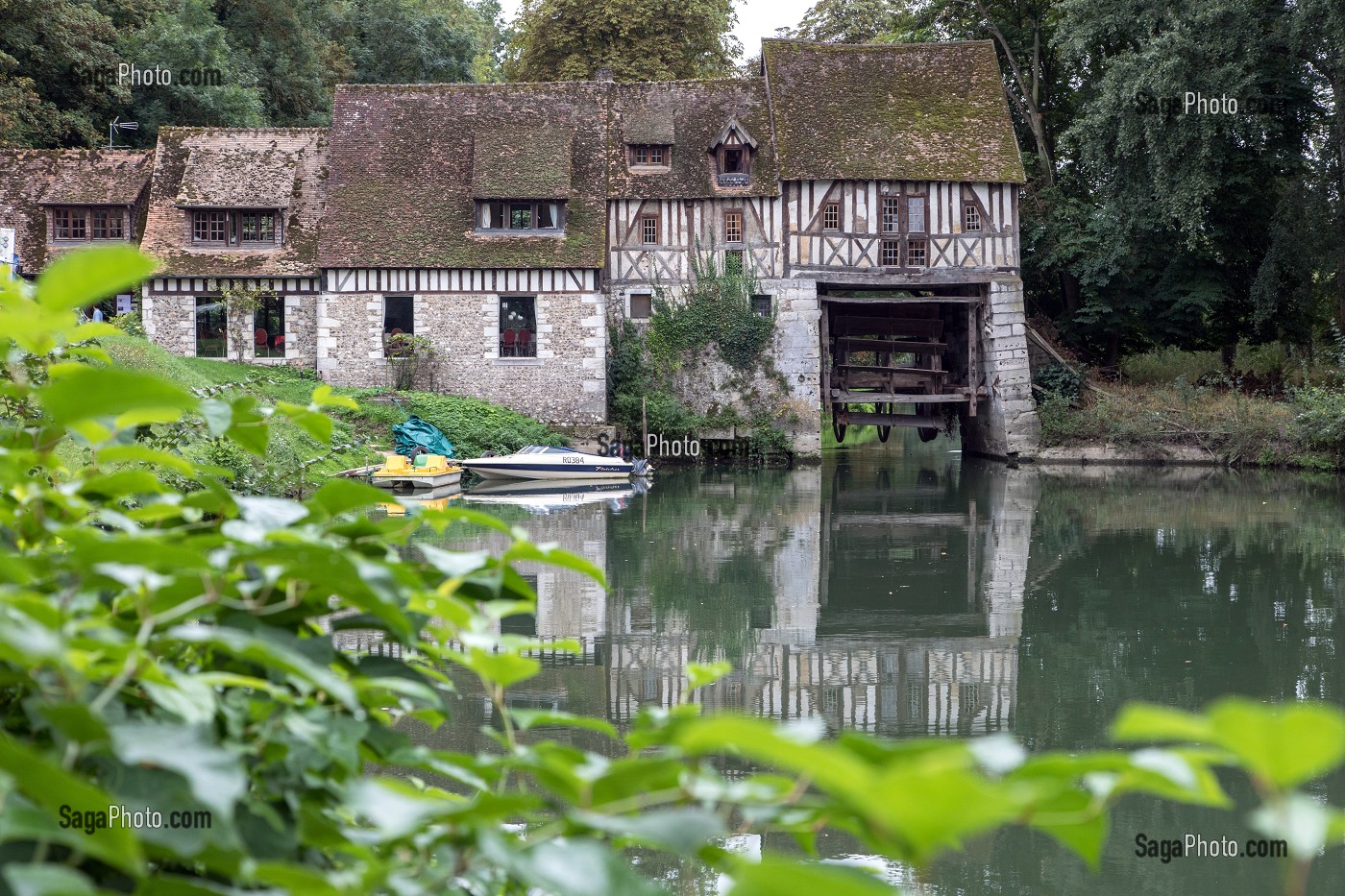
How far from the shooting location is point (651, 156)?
28922mm

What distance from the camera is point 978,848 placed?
5.77 m

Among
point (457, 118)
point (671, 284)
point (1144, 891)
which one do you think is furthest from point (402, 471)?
point (1144, 891)

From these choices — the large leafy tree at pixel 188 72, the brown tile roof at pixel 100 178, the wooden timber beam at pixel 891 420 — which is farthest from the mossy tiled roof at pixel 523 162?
the large leafy tree at pixel 188 72

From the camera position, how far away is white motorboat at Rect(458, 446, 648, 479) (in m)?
22.6

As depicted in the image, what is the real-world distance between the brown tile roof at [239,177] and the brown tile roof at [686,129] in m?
7.63

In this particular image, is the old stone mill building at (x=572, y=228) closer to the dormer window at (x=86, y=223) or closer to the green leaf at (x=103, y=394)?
the dormer window at (x=86, y=223)

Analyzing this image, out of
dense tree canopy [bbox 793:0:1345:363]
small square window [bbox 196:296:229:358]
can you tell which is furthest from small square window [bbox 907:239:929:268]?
small square window [bbox 196:296:229:358]

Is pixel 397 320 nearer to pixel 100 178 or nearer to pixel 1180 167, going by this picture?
pixel 100 178

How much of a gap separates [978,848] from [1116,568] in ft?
28.5

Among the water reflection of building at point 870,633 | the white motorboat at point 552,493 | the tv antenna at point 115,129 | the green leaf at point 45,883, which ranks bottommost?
the water reflection of building at point 870,633

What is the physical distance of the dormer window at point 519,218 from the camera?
1100 inches

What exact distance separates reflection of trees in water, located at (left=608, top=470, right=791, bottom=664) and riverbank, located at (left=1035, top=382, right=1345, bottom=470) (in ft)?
30.6

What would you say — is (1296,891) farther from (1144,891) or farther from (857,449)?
(857,449)

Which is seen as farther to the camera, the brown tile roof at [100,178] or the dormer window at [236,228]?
the brown tile roof at [100,178]
